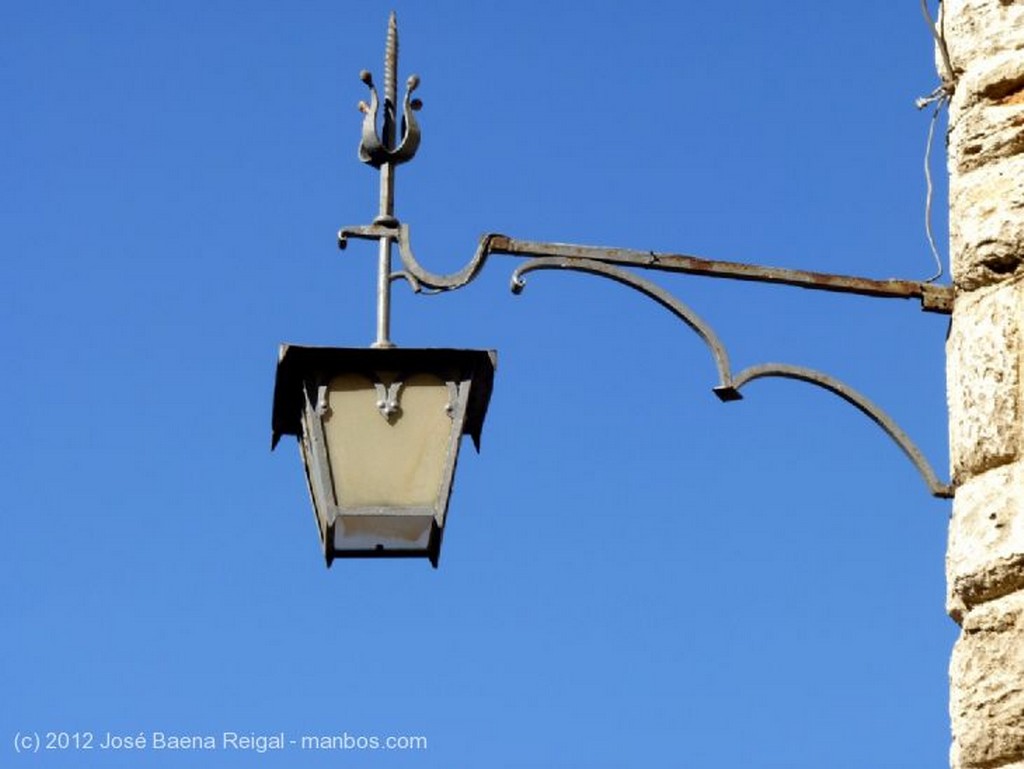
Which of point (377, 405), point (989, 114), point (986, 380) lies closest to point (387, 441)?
point (377, 405)

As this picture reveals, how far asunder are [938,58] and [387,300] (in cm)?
136

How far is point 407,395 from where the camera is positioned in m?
5.88

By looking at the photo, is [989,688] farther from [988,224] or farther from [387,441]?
[387,441]

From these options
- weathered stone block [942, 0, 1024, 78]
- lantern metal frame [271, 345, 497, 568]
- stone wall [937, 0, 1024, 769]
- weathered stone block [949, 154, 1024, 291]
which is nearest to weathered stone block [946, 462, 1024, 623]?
stone wall [937, 0, 1024, 769]

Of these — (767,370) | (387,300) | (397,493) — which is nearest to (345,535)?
(397,493)

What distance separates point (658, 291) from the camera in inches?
228

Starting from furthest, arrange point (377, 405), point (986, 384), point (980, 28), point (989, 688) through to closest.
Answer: point (377, 405)
point (980, 28)
point (986, 384)
point (989, 688)

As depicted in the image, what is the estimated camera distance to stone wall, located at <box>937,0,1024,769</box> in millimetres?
4961

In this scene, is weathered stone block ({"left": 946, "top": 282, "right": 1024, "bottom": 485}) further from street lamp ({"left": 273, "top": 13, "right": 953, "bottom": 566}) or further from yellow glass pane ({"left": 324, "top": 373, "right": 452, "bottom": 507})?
yellow glass pane ({"left": 324, "top": 373, "right": 452, "bottom": 507})

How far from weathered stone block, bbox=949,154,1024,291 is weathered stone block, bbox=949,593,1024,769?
713 mm

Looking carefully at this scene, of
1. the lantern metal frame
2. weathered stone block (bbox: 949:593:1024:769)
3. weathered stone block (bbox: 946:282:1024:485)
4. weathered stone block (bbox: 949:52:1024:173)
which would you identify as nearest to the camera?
weathered stone block (bbox: 949:593:1024:769)

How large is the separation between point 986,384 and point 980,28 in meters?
0.81

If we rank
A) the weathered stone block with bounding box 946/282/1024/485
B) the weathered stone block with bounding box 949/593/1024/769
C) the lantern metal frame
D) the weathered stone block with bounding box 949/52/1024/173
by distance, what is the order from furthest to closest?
1. the lantern metal frame
2. the weathered stone block with bounding box 949/52/1024/173
3. the weathered stone block with bounding box 946/282/1024/485
4. the weathered stone block with bounding box 949/593/1024/769

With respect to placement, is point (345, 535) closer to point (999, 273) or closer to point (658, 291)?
point (658, 291)
